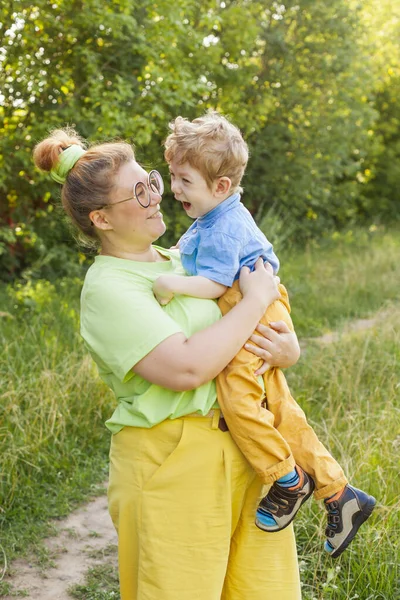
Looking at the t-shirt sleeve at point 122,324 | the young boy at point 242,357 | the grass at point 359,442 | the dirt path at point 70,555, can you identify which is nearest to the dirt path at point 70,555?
the dirt path at point 70,555

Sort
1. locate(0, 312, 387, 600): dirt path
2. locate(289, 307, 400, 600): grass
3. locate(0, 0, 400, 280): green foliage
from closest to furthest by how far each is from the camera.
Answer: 1. locate(289, 307, 400, 600): grass
2. locate(0, 312, 387, 600): dirt path
3. locate(0, 0, 400, 280): green foliage

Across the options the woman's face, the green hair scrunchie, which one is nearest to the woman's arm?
the woman's face

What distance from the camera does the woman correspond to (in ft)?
6.26

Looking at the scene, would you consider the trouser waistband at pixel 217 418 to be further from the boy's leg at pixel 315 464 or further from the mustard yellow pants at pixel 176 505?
the boy's leg at pixel 315 464

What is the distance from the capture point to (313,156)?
12312 mm

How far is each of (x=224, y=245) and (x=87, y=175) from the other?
45 centimetres

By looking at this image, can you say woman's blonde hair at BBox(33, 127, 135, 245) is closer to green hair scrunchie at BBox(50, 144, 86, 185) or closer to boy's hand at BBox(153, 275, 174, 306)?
green hair scrunchie at BBox(50, 144, 86, 185)

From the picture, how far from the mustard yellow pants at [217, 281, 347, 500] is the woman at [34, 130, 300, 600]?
5 cm

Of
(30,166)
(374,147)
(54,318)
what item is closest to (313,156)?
(374,147)

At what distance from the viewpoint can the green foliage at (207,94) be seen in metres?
7.11

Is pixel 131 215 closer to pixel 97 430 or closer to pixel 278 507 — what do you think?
pixel 278 507

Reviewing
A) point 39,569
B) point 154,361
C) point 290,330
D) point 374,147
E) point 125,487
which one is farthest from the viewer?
point 374,147

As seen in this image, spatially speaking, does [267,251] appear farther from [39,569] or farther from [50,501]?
[50,501]

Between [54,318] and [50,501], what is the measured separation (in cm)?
207
